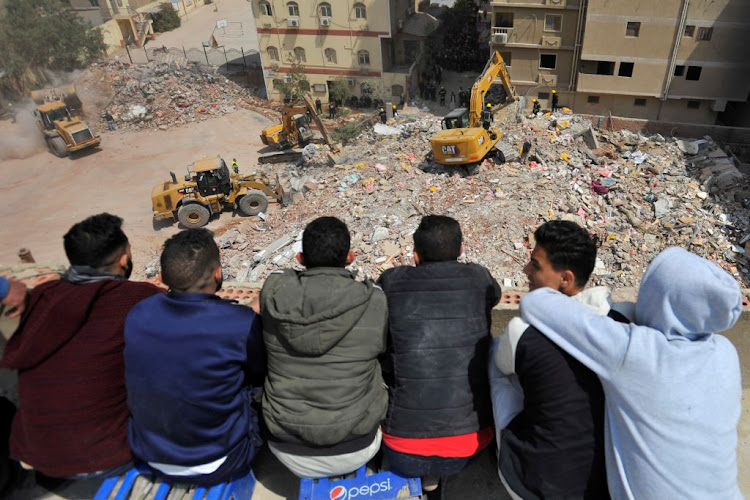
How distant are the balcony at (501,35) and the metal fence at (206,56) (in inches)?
568

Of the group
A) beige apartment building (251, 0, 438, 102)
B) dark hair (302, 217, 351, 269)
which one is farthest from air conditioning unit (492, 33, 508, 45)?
dark hair (302, 217, 351, 269)

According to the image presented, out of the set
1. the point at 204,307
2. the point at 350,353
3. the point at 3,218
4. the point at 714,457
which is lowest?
the point at 3,218

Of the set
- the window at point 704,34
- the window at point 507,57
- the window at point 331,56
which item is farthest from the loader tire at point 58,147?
the window at point 704,34

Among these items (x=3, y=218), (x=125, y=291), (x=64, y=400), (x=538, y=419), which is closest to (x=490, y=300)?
(x=538, y=419)

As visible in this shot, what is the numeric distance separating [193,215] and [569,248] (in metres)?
13.7

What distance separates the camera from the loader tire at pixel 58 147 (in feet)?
69.7

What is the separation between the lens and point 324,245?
8.48ft

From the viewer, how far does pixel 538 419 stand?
2225mm

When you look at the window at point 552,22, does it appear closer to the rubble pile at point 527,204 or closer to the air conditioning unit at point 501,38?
the air conditioning unit at point 501,38

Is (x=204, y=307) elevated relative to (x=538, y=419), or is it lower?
elevated

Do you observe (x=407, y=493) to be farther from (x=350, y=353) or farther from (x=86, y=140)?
(x=86, y=140)

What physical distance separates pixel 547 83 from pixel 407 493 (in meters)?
22.7

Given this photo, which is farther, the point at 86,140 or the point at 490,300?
the point at 86,140

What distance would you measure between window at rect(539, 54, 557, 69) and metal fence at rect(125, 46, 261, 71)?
1614 centimetres
